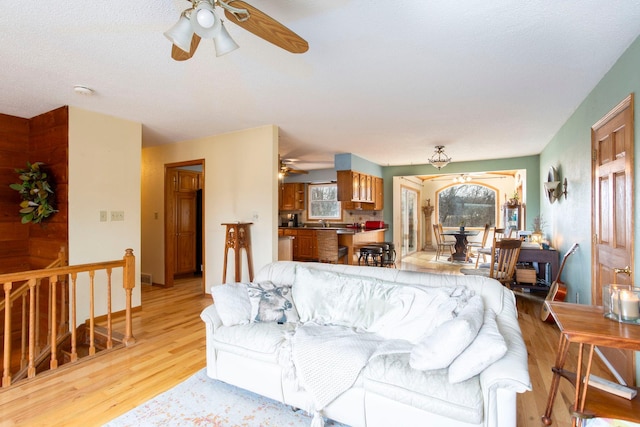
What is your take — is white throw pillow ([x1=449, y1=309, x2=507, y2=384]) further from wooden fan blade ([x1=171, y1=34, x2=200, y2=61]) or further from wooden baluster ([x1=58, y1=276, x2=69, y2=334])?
wooden baluster ([x1=58, y1=276, x2=69, y2=334])

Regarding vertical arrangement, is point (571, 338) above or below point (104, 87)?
below

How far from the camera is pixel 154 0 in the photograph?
1714mm

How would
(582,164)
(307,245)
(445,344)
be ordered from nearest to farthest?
1. (445,344)
2. (582,164)
3. (307,245)

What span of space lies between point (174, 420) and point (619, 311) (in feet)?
8.50

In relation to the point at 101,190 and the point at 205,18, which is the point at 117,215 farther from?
the point at 205,18

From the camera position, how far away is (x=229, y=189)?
452 cm

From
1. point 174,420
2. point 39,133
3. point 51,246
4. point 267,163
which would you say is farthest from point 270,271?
point 39,133

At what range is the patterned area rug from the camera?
74.4 inches

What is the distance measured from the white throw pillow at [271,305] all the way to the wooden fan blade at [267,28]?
5.68 ft

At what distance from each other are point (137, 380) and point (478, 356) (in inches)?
93.8

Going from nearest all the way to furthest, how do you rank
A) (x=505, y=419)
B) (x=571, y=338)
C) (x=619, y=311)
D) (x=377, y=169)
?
(x=505, y=419), (x=571, y=338), (x=619, y=311), (x=377, y=169)

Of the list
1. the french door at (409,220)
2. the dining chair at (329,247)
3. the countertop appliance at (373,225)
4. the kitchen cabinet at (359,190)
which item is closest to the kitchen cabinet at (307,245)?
the kitchen cabinet at (359,190)

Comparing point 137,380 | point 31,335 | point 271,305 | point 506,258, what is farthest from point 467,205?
point 31,335

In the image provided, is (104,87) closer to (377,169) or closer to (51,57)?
(51,57)
